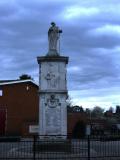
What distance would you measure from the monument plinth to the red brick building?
1357 inches

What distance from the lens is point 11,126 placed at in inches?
2441

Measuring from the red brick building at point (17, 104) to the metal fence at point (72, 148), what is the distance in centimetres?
3902

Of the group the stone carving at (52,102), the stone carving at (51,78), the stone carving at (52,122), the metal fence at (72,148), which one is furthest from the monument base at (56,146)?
the stone carving at (51,78)

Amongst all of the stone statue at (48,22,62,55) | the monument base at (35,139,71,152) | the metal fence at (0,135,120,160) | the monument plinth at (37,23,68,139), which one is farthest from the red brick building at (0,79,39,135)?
the metal fence at (0,135,120,160)

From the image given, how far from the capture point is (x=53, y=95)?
26766mm

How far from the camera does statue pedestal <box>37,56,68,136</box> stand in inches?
1048

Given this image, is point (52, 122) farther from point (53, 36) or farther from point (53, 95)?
point (53, 36)

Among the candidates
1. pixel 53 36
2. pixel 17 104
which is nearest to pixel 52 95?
pixel 53 36

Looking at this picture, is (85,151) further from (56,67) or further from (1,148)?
(56,67)

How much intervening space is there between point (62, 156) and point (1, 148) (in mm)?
2689

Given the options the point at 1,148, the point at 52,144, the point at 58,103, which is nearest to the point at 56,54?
the point at 58,103

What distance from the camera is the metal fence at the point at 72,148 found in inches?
801

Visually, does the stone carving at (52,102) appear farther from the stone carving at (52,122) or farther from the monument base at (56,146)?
the monument base at (56,146)

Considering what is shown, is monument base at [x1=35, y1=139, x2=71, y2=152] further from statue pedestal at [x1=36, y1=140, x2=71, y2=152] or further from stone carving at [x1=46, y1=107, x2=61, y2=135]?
stone carving at [x1=46, y1=107, x2=61, y2=135]
